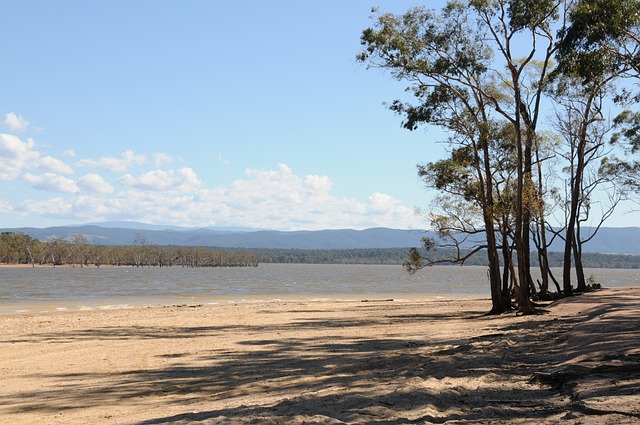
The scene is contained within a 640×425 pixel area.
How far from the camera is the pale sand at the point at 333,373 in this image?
730 centimetres

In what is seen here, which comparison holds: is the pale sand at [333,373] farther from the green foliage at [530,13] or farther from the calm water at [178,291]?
the calm water at [178,291]

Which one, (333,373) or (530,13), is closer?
(333,373)

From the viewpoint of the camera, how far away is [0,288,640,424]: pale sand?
7.30 m

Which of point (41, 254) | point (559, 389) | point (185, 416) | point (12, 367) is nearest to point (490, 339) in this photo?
point (559, 389)

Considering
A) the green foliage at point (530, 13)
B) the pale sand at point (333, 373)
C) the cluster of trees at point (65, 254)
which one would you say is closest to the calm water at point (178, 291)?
the pale sand at point (333, 373)

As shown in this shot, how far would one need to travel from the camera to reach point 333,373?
37.3 ft

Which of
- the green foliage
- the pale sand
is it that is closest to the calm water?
the pale sand

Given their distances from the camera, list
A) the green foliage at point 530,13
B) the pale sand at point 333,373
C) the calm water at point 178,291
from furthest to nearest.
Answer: the calm water at point 178,291, the green foliage at point 530,13, the pale sand at point 333,373

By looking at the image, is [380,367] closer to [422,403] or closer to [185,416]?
[422,403]

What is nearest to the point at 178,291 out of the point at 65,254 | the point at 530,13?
the point at 530,13

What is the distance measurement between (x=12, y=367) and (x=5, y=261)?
558ft

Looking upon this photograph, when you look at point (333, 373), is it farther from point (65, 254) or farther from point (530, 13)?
point (65, 254)

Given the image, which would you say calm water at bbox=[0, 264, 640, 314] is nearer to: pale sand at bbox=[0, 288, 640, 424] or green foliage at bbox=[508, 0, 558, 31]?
pale sand at bbox=[0, 288, 640, 424]

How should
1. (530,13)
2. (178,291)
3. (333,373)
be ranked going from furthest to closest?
1. (178,291)
2. (530,13)
3. (333,373)
